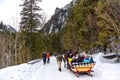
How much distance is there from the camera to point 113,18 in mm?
22719

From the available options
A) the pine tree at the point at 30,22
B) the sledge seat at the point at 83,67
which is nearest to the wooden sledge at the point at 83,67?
the sledge seat at the point at 83,67

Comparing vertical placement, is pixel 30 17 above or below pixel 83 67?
above

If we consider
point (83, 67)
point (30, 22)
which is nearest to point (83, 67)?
point (83, 67)

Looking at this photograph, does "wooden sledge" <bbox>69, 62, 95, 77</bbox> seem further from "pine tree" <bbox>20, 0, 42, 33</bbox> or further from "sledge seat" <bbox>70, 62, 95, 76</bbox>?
"pine tree" <bbox>20, 0, 42, 33</bbox>

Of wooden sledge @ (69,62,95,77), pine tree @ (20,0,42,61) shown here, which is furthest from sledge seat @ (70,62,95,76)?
pine tree @ (20,0,42,61)

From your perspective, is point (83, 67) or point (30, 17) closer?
point (83, 67)

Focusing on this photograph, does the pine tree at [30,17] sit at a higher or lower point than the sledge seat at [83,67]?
higher

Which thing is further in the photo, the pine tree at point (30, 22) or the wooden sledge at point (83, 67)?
the pine tree at point (30, 22)

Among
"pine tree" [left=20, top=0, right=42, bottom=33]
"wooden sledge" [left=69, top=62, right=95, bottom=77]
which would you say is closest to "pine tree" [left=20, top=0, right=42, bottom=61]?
"pine tree" [left=20, top=0, right=42, bottom=33]

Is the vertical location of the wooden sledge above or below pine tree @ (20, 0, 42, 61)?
below

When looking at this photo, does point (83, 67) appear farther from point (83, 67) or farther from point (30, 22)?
point (30, 22)

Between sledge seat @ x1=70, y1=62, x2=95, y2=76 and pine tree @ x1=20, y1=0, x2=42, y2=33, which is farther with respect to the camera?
pine tree @ x1=20, y1=0, x2=42, y2=33

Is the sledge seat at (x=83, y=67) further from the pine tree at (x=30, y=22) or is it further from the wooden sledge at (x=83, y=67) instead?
the pine tree at (x=30, y=22)

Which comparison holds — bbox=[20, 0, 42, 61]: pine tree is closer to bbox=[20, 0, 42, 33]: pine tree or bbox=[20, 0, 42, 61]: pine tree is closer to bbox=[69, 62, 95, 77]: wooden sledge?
bbox=[20, 0, 42, 33]: pine tree
